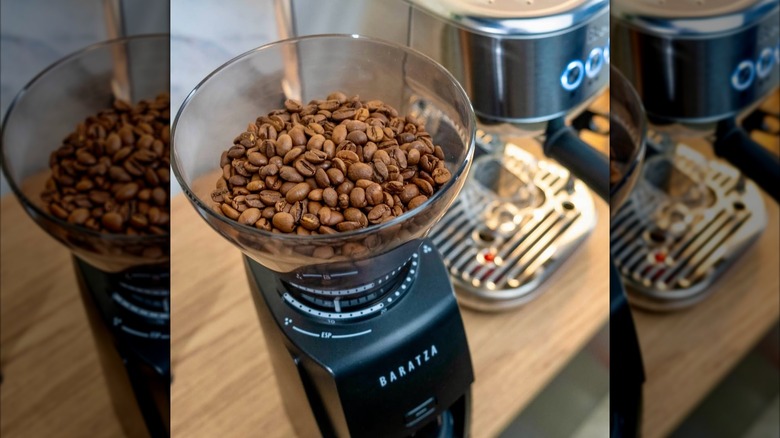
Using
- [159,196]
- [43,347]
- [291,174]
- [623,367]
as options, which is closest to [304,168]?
[291,174]

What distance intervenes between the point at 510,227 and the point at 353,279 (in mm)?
316

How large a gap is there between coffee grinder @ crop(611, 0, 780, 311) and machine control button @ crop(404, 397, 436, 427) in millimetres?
289

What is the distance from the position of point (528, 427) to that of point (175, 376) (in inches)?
10.2

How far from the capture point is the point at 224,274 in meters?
0.69

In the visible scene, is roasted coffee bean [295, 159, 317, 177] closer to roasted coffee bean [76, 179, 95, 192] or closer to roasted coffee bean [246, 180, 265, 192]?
roasted coffee bean [246, 180, 265, 192]

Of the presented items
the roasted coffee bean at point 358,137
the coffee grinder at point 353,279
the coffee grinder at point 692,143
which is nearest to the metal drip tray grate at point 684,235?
the coffee grinder at point 692,143

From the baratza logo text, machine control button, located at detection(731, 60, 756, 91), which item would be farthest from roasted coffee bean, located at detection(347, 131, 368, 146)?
machine control button, located at detection(731, 60, 756, 91)

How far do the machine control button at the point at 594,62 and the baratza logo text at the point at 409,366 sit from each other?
0.25m

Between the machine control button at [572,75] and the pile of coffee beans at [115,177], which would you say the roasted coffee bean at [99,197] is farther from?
the machine control button at [572,75]

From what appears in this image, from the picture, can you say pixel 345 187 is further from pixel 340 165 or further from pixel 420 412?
pixel 420 412

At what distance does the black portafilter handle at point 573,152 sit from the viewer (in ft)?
2.12

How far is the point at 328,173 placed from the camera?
0.42 metres

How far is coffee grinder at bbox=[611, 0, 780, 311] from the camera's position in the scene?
0.60 m

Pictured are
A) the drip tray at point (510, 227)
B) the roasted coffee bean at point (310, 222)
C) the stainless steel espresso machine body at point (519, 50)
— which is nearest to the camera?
the roasted coffee bean at point (310, 222)
